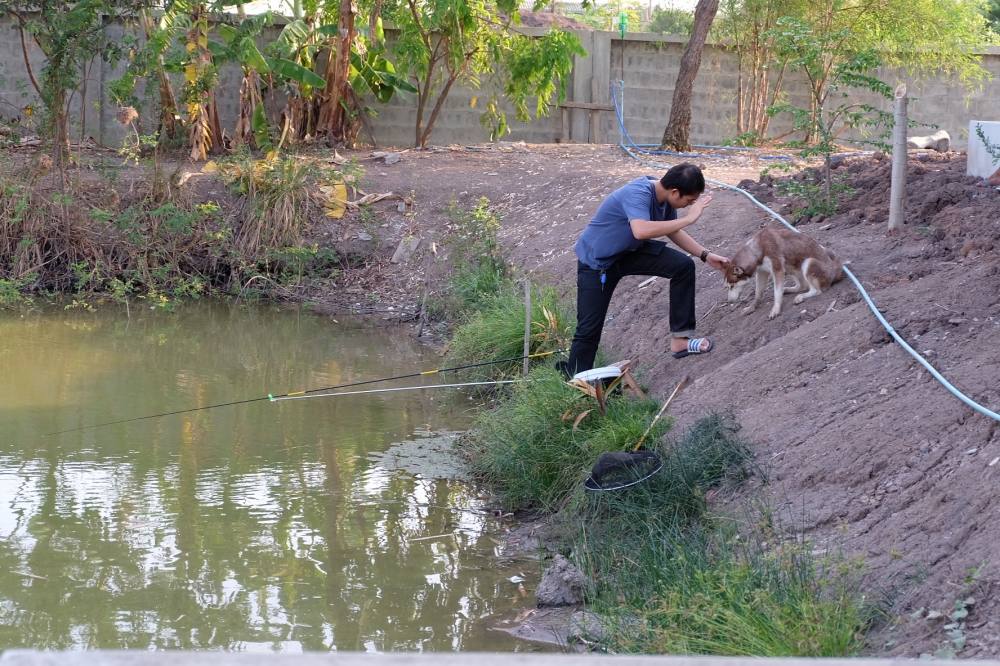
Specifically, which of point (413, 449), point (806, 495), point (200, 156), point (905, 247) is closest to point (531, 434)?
point (413, 449)

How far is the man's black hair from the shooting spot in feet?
23.1

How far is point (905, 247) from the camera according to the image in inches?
322

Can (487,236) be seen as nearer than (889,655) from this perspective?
No

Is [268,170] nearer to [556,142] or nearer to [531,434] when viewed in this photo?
[556,142]

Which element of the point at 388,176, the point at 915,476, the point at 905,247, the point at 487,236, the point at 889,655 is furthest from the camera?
the point at 388,176

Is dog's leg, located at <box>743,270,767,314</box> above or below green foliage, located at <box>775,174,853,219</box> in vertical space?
below

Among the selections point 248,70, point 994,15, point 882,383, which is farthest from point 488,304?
point 994,15

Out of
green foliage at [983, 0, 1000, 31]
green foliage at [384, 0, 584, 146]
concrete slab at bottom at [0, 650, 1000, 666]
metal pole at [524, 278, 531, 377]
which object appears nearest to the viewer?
concrete slab at bottom at [0, 650, 1000, 666]

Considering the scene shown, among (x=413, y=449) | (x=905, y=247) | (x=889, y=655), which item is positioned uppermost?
(x=905, y=247)

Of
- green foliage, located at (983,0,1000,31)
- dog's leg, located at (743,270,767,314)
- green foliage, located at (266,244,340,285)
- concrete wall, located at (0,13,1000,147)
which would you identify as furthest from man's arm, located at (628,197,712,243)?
green foliage, located at (983,0,1000,31)

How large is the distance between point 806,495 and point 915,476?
0.56 metres

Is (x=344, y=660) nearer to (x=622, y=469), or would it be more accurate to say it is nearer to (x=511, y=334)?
(x=622, y=469)

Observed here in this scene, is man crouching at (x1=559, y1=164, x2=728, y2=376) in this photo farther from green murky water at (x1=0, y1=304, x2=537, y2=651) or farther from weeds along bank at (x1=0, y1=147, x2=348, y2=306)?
weeds along bank at (x1=0, y1=147, x2=348, y2=306)

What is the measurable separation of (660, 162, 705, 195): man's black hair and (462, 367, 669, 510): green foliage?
1.44 m
